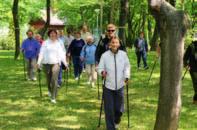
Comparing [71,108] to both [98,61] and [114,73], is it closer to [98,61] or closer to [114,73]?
[98,61]

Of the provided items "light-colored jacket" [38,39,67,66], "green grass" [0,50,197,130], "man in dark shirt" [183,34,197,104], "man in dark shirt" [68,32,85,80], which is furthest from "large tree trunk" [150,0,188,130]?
"man in dark shirt" [68,32,85,80]

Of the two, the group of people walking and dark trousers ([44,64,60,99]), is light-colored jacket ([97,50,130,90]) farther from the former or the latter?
dark trousers ([44,64,60,99])

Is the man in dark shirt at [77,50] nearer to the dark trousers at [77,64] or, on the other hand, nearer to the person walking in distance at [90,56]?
the dark trousers at [77,64]

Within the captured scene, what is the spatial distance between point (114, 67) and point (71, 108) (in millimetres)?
4169

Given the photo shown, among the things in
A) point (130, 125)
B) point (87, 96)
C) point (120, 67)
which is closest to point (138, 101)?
point (87, 96)

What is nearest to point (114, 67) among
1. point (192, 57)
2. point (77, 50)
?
point (192, 57)

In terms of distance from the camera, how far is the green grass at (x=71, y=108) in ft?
40.5

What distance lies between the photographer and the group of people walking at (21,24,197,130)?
424 inches

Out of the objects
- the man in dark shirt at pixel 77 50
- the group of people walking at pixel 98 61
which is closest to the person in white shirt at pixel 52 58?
the group of people walking at pixel 98 61

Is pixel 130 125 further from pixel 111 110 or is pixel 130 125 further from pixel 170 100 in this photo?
pixel 170 100

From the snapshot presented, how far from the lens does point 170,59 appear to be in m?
9.77

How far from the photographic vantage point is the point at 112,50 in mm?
10766

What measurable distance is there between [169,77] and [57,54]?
626 centimetres

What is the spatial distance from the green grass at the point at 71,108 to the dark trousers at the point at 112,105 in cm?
110
